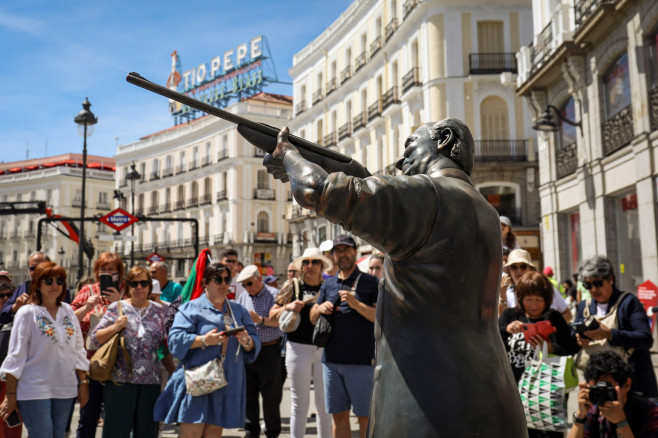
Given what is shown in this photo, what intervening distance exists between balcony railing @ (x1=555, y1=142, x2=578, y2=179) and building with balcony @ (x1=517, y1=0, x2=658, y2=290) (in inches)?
1.1

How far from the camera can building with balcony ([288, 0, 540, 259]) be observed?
28328 millimetres

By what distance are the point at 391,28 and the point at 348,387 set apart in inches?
1208

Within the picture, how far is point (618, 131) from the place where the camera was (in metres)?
15.7

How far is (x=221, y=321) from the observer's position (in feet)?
20.0

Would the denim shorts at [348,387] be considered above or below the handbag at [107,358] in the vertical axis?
below

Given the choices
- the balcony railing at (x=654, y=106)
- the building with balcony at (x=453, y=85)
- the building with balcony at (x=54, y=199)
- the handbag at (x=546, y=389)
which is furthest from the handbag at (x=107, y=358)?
the building with balcony at (x=54, y=199)

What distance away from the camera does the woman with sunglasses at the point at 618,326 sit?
515 cm

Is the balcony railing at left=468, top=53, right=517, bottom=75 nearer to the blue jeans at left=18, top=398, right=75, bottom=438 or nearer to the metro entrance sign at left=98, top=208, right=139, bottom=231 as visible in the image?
the metro entrance sign at left=98, top=208, right=139, bottom=231

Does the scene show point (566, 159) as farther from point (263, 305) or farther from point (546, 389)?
point (546, 389)

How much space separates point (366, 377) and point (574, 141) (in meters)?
14.6

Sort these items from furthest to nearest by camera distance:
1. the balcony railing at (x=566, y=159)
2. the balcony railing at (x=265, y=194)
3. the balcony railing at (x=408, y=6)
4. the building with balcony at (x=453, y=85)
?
the balcony railing at (x=265, y=194)
the balcony railing at (x=408, y=6)
the building with balcony at (x=453, y=85)
the balcony railing at (x=566, y=159)

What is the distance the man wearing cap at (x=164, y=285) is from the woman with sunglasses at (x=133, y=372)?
228cm

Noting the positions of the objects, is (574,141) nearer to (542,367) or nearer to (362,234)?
(542,367)

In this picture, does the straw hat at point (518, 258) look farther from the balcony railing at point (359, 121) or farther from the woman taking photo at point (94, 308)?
the balcony railing at point (359, 121)
